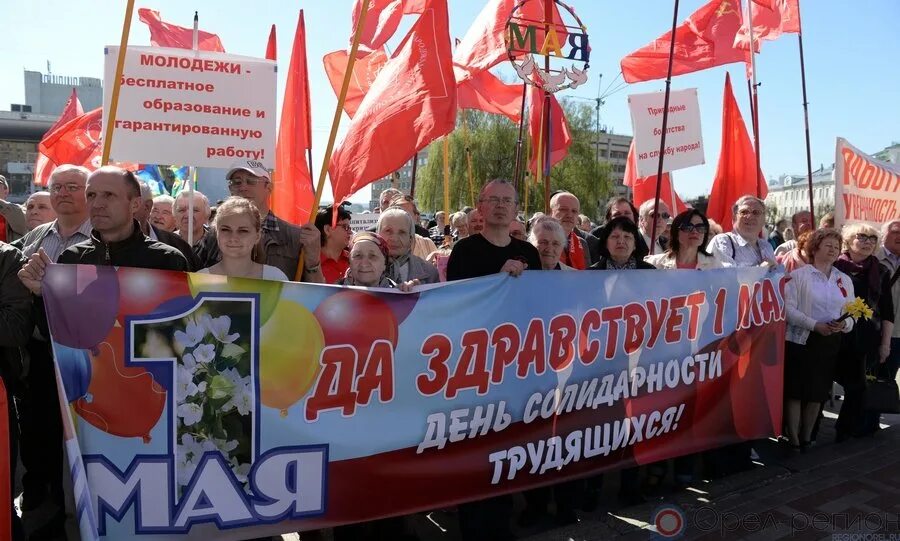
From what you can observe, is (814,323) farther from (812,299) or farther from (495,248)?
(495,248)

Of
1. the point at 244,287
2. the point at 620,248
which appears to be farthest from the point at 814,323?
the point at 244,287

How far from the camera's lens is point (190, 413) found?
8.49 ft

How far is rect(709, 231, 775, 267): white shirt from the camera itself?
15.2 feet

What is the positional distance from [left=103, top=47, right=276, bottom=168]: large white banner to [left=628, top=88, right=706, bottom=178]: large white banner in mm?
5207

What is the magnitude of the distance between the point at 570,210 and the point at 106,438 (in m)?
3.61

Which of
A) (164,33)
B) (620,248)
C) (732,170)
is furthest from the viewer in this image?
(732,170)

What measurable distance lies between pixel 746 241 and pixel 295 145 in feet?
13.0

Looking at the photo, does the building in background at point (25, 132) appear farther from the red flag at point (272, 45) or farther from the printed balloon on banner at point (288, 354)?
the printed balloon on banner at point (288, 354)

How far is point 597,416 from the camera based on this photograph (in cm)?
358

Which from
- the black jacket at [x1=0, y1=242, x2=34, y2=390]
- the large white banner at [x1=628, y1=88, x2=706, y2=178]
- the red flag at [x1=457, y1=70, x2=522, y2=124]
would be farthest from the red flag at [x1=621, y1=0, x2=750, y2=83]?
the black jacket at [x1=0, y1=242, x2=34, y2=390]

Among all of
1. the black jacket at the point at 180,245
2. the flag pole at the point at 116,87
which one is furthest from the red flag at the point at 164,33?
the black jacket at the point at 180,245

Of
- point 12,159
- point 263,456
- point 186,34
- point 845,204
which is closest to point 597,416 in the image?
point 263,456

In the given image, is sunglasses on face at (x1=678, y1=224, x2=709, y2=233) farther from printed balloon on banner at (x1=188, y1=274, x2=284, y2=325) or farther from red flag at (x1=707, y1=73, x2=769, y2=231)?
red flag at (x1=707, y1=73, x2=769, y2=231)

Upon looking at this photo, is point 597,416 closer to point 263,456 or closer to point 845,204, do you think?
point 263,456
